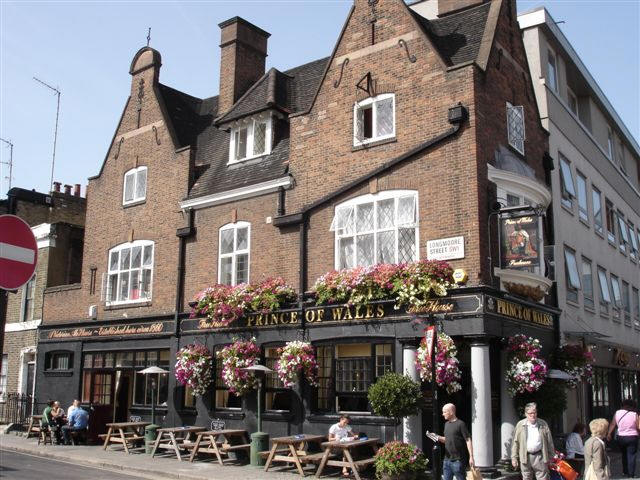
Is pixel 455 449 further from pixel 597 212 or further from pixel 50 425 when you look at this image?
pixel 597 212

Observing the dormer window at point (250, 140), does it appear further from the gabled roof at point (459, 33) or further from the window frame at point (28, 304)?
the window frame at point (28, 304)

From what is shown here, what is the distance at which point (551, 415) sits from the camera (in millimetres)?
16281

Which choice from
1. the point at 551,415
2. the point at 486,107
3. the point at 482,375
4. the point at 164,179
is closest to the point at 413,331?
the point at 482,375

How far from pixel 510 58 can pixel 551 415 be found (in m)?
9.63

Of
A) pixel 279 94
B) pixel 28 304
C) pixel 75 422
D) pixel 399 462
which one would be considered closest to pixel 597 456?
pixel 399 462

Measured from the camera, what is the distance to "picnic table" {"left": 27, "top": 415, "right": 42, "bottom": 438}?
76.4 feet

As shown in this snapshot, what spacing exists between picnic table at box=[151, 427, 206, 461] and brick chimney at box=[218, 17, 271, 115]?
35.1 feet

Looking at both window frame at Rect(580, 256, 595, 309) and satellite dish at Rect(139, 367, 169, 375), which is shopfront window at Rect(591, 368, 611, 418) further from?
satellite dish at Rect(139, 367, 169, 375)

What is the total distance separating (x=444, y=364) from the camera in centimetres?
1485

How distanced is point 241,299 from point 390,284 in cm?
499

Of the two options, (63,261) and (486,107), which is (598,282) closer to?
(486,107)

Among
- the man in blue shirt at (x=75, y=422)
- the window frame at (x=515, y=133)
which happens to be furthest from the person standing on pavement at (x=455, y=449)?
the man in blue shirt at (x=75, y=422)

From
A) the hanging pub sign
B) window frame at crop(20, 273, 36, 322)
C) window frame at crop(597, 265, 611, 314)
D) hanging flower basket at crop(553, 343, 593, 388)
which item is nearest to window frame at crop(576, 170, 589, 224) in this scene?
window frame at crop(597, 265, 611, 314)

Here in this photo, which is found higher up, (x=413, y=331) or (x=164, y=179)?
(x=164, y=179)
